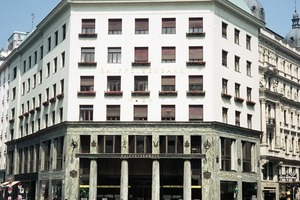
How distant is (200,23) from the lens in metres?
62.8

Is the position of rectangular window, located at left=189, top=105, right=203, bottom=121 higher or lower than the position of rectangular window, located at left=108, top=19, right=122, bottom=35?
lower

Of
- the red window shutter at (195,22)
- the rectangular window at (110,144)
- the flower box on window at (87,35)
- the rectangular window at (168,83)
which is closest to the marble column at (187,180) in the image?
the rectangular window at (110,144)

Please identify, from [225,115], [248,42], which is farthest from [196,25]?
[225,115]

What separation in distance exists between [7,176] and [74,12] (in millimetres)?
36421

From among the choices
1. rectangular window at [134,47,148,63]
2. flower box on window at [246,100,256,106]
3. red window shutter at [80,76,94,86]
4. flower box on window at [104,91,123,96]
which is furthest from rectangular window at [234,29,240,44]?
red window shutter at [80,76,94,86]

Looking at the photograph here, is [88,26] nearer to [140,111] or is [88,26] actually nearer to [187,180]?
[140,111]

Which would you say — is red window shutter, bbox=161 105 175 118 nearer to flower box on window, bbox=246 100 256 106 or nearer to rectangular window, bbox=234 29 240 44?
flower box on window, bbox=246 100 256 106

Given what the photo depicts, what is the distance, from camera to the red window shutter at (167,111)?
6106 cm

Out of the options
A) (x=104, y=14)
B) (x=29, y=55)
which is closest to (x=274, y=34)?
(x=104, y=14)

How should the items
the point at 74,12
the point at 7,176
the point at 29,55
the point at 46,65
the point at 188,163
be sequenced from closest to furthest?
the point at 188,163, the point at 74,12, the point at 46,65, the point at 29,55, the point at 7,176

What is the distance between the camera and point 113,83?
205 feet

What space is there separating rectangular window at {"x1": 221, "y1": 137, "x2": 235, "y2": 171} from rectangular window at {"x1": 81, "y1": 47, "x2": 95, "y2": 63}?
17.8 m

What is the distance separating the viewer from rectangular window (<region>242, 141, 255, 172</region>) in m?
65.6

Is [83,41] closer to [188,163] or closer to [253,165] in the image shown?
[188,163]
